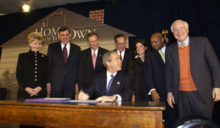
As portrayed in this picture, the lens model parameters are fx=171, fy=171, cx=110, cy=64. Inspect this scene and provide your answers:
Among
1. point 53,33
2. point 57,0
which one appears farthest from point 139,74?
point 57,0

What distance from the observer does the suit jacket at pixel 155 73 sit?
2.66m

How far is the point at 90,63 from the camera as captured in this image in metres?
3.06

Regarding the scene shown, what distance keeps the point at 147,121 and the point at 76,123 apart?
0.60m

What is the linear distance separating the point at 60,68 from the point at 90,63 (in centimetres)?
54

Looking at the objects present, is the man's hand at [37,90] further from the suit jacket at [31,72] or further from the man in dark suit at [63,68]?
the man in dark suit at [63,68]

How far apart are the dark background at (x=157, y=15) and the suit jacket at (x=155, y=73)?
6.67ft

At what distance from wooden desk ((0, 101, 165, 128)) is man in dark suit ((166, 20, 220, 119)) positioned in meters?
0.78

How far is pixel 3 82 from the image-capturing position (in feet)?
19.4

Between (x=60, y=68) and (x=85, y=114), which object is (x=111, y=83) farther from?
(x=60, y=68)

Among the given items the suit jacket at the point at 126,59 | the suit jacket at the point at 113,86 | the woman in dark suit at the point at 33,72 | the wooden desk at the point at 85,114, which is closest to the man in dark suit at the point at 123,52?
the suit jacket at the point at 126,59

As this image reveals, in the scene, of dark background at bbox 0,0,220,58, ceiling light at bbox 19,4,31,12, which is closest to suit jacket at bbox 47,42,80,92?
dark background at bbox 0,0,220,58

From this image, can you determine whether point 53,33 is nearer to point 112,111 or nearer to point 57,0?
point 57,0

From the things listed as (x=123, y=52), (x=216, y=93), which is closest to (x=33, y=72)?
(x=123, y=52)

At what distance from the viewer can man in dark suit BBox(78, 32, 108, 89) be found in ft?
9.90
